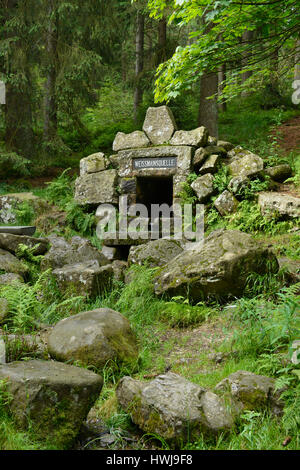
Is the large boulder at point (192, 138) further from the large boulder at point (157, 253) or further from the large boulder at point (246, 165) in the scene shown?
the large boulder at point (157, 253)

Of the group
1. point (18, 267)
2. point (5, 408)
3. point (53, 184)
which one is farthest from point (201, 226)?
point (5, 408)

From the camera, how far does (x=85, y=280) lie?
5723 millimetres

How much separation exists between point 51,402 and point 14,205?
790 centimetres

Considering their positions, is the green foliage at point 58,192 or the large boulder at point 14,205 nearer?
the large boulder at point 14,205

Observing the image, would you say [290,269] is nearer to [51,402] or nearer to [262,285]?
[262,285]

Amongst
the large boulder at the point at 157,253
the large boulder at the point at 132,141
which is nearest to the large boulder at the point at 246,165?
the large boulder at the point at 132,141

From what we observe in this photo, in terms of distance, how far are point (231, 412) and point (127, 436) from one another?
0.82m

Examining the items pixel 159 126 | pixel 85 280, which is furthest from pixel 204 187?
pixel 85 280

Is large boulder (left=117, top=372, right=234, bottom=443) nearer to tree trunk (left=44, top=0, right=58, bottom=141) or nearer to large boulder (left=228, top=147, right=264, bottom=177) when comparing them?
large boulder (left=228, top=147, right=264, bottom=177)

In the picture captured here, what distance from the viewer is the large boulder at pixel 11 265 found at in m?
6.51

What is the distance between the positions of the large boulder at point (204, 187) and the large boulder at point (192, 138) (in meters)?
0.82

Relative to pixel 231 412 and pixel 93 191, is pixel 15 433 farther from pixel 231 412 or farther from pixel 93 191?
pixel 93 191

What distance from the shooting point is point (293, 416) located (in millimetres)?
2830

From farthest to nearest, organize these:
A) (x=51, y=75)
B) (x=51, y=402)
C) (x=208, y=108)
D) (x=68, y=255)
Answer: (x=51, y=75) → (x=208, y=108) → (x=68, y=255) → (x=51, y=402)
